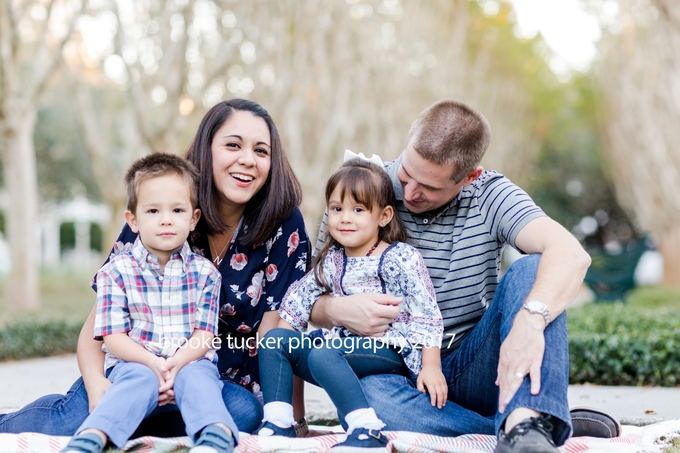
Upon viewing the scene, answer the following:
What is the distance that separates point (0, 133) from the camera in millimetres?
9297

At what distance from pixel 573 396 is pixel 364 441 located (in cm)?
233

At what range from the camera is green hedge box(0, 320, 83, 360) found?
678cm

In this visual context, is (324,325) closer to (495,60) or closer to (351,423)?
(351,423)

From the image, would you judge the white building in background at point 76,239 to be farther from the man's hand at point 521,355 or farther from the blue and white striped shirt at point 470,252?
the man's hand at point 521,355

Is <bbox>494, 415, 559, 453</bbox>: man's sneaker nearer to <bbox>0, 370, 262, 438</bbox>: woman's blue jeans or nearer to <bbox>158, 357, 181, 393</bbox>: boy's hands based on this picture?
<bbox>0, 370, 262, 438</bbox>: woman's blue jeans

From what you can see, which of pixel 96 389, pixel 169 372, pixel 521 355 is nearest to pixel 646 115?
pixel 521 355

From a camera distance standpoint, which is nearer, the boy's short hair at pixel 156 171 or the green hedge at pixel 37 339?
the boy's short hair at pixel 156 171

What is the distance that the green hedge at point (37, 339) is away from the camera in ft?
22.2

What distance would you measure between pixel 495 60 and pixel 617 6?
775 cm

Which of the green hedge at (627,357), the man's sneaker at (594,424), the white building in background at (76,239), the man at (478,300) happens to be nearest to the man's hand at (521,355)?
the man at (478,300)

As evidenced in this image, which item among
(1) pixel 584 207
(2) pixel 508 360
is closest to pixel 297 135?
(2) pixel 508 360

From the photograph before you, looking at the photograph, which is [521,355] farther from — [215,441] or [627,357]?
[627,357]

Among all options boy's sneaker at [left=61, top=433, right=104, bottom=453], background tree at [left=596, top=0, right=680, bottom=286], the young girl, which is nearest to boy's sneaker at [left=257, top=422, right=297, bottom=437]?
the young girl

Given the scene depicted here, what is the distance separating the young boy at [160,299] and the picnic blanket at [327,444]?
0.46 ft
